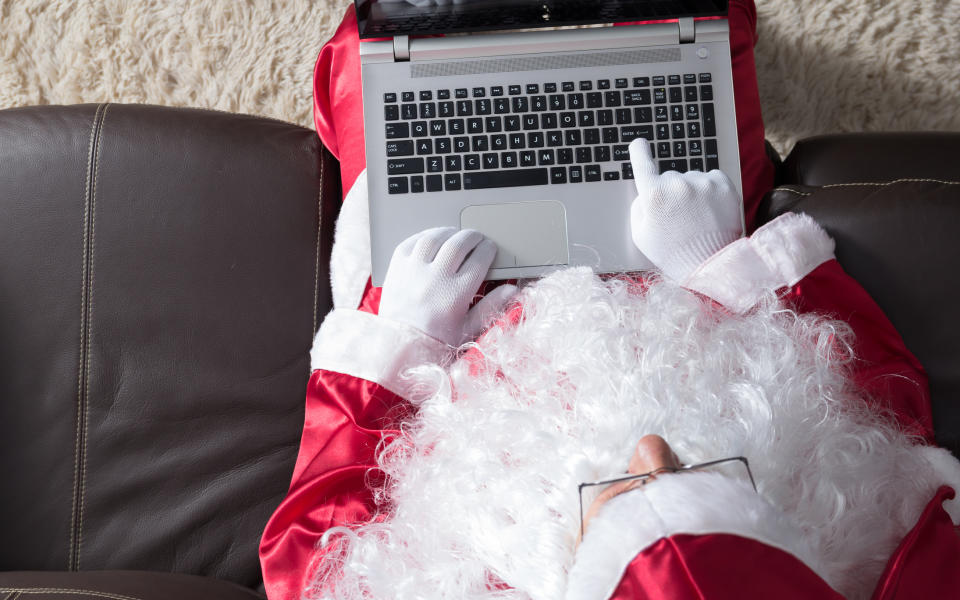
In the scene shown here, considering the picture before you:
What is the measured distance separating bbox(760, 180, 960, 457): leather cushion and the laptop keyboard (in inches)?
7.4

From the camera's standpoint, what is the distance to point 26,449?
0.97m

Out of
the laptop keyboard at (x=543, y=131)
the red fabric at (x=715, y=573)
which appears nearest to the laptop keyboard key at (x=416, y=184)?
the laptop keyboard at (x=543, y=131)

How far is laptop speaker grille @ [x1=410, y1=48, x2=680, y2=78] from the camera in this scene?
0.94m

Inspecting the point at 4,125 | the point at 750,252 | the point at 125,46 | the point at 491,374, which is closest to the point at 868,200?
the point at 750,252

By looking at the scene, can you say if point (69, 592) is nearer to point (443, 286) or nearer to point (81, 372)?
point (81, 372)

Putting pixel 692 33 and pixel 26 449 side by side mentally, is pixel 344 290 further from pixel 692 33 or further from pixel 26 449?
pixel 692 33

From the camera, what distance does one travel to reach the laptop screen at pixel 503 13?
0.92 m

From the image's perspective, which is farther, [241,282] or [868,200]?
[241,282]

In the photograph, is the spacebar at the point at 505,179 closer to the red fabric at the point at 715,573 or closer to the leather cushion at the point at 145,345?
the leather cushion at the point at 145,345

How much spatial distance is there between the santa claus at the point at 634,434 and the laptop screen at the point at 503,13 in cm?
18

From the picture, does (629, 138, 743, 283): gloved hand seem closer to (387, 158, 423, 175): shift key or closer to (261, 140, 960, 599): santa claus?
(261, 140, 960, 599): santa claus

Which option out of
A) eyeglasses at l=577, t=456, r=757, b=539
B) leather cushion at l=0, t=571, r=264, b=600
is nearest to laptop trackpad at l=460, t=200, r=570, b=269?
eyeglasses at l=577, t=456, r=757, b=539

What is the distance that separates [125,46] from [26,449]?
789 millimetres

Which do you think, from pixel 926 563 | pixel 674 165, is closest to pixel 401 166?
pixel 674 165
